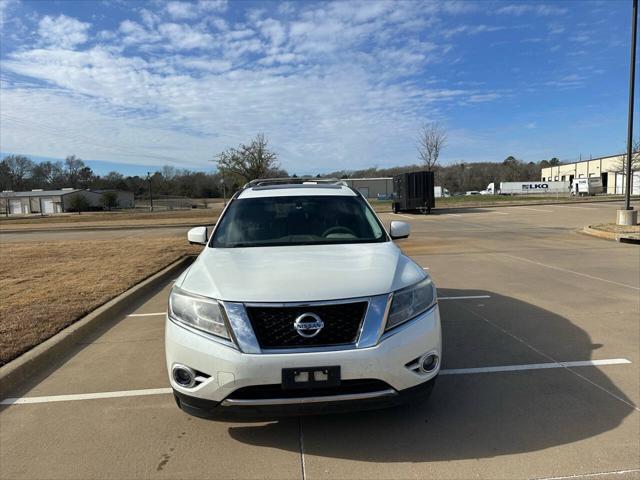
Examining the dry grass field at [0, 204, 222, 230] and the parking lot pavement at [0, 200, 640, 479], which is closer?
the parking lot pavement at [0, 200, 640, 479]

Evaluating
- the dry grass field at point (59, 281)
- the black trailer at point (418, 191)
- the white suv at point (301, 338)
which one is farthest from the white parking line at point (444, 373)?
the black trailer at point (418, 191)

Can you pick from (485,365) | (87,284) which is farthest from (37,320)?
(485,365)

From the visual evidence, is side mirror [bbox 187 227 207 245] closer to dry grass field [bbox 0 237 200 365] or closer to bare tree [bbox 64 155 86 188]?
dry grass field [bbox 0 237 200 365]

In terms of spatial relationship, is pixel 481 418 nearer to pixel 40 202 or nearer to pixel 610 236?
pixel 610 236

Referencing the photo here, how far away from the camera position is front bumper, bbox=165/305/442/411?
267 centimetres

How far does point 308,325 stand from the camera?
2748mm

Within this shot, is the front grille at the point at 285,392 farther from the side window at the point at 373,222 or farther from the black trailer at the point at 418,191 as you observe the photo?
the black trailer at the point at 418,191

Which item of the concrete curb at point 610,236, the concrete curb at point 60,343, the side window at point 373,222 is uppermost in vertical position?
the side window at point 373,222

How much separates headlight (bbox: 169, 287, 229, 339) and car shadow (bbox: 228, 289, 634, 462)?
86 cm

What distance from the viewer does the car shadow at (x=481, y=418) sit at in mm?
2990

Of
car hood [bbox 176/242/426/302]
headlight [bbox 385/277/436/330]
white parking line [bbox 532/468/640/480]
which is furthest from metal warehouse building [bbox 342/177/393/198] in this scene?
white parking line [bbox 532/468/640/480]

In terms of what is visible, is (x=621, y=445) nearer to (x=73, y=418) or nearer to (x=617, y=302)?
(x=73, y=418)

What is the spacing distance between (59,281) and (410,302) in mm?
7438

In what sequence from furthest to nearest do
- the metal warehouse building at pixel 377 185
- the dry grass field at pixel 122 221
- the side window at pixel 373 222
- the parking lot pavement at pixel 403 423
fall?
the metal warehouse building at pixel 377 185 → the dry grass field at pixel 122 221 → the side window at pixel 373 222 → the parking lot pavement at pixel 403 423
